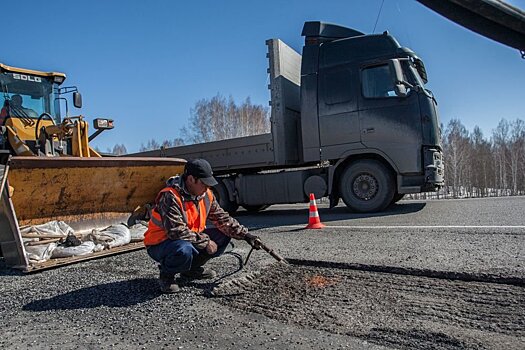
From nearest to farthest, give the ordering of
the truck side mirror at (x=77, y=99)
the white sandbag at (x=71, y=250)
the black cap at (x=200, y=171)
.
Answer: the black cap at (x=200, y=171)
the white sandbag at (x=71, y=250)
the truck side mirror at (x=77, y=99)

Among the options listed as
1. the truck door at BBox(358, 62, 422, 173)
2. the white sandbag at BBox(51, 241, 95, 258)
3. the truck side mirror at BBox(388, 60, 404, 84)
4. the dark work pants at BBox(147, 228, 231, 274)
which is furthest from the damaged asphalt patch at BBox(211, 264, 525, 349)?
the truck side mirror at BBox(388, 60, 404, 84)

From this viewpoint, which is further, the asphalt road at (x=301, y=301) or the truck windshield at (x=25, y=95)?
the truck windshield at (x=25, y=95)

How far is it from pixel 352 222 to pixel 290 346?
512 centimetres

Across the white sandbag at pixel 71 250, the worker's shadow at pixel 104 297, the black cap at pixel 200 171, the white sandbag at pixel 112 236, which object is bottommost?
the worker's shadow at pixel 104 297

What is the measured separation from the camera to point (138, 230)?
609 cm

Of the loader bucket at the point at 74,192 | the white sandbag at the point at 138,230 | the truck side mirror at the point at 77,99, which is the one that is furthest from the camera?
the truck side mirror at the point at 77,99

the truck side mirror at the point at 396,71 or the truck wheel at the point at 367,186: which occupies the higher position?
the truck side mirror at the point at 396,71

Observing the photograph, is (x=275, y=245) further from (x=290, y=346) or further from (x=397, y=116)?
(x=397, y=116)

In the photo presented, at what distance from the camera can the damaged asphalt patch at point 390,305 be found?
2474mm

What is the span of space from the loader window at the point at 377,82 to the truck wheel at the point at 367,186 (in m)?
→ 1.35

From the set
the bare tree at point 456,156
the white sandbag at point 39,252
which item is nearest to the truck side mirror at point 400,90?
the white sandbag at point 39,252

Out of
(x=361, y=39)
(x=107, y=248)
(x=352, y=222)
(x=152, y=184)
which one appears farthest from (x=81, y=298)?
(x=361, y=39)

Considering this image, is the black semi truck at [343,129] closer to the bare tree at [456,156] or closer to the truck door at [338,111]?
the truck door at [338,111]

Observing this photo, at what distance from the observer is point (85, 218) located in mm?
5988
